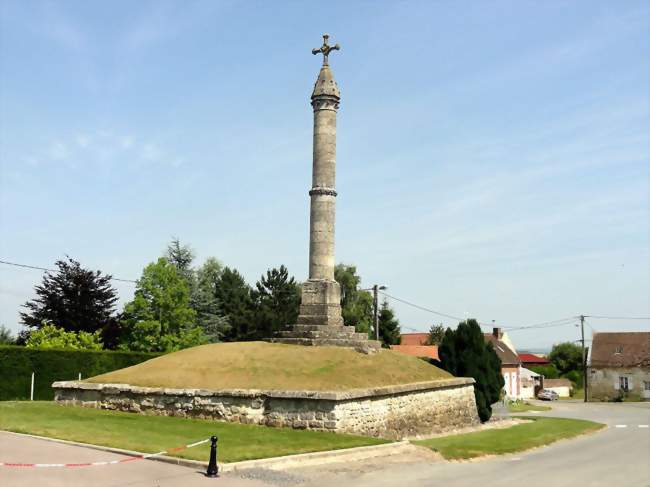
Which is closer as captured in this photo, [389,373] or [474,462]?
[474,462]

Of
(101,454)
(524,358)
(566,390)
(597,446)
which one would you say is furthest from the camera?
(524,358)

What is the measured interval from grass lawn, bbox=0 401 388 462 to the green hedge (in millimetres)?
7095

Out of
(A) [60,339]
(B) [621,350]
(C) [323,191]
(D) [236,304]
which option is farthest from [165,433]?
(B) [621,350]

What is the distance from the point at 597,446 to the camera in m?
22.4

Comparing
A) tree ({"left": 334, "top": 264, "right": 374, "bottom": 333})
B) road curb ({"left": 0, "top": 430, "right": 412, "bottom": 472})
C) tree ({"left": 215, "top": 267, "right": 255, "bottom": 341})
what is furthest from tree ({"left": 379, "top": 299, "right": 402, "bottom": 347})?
road curb ({"left": 0, "top": 430, "right": 412, "bottom": 472})

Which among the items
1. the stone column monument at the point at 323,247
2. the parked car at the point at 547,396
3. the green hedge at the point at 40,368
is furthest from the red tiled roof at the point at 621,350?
the green hedge at the point at 40,368

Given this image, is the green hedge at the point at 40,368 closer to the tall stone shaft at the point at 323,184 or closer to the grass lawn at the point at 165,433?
the grass lawn at the point at 165,433

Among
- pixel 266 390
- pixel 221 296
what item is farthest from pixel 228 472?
pixel 221 296

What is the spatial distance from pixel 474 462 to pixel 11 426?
41.8 ft

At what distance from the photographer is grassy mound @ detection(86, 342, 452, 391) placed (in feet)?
69.9

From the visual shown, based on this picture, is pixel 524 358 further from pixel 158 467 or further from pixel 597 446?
pixel 158 467

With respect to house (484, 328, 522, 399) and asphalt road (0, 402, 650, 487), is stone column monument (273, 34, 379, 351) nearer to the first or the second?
asphalt road (0, 402, 650, 487)

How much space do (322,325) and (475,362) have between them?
1017 cm

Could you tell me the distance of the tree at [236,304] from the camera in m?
55.3
